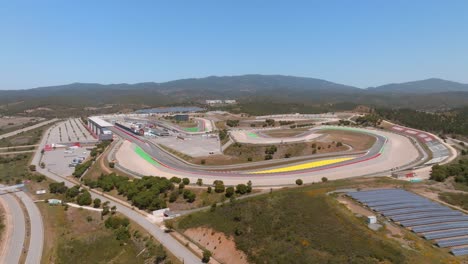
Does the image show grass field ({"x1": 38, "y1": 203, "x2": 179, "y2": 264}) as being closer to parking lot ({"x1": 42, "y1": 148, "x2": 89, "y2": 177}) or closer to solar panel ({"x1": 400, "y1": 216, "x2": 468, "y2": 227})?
solar panel ({"x1": 400, "y1": 216, "x2": 468, "y2": 227})

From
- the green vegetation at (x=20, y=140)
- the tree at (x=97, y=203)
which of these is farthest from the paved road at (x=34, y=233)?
the green vegetation at (x=20, y=140)

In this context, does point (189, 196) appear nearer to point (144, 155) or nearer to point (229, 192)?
point (229, 192)

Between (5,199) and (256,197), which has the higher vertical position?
(256,197)

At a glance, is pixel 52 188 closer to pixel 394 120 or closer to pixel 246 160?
pixel 246 160

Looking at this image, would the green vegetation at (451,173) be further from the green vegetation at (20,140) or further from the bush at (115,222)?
the green vegetation at (20,140)

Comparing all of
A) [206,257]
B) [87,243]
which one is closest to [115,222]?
[87,243]

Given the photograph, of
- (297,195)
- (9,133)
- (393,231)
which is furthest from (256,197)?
(9,133)
